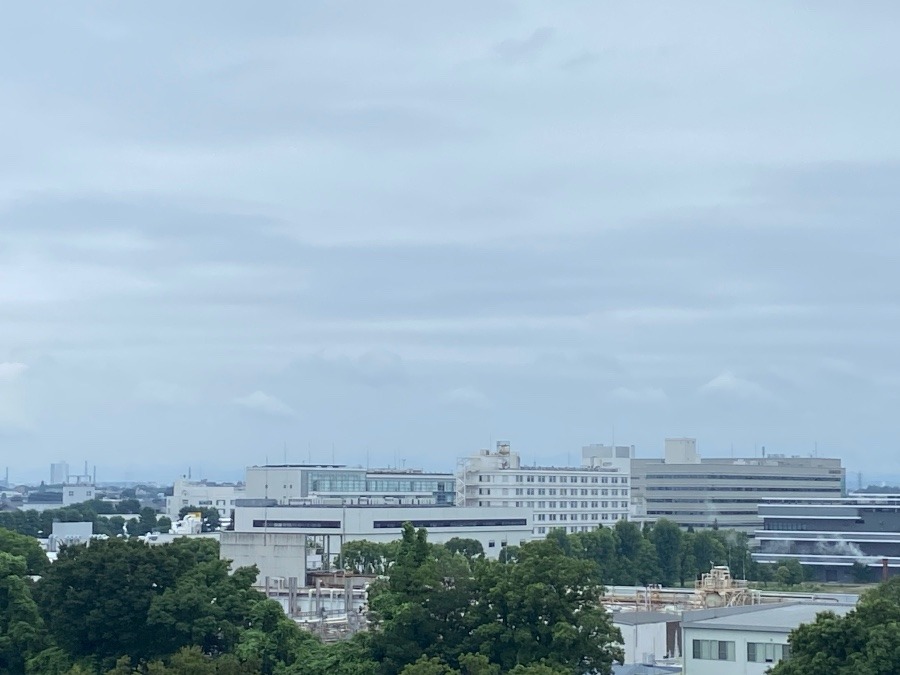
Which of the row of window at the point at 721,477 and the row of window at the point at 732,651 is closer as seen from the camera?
the row of window at the point at 732,651

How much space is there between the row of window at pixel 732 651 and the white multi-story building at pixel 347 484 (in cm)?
9572

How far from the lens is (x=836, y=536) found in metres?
129

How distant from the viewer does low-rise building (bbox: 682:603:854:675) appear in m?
43.2

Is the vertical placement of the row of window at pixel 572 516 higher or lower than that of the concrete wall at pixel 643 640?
higher

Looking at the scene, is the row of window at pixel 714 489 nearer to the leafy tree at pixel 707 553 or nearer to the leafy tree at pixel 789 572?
the leafy tree at pixel 789 572

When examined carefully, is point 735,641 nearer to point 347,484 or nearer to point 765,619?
point 765,619

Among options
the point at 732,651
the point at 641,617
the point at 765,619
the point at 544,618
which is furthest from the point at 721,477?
the point at 544,618

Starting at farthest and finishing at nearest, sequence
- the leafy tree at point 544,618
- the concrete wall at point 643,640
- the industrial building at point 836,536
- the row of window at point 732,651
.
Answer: the industrial building at point 836,536 < the concrete wall at point 643,640 < the row of window at point 732,651 < the leafy tree at point 544,618

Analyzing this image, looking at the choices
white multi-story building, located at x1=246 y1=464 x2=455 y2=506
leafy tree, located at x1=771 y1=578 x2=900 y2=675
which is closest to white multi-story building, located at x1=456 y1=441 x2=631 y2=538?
white multi-story building, located at x1=246 y1=464 x2=455 y2=506

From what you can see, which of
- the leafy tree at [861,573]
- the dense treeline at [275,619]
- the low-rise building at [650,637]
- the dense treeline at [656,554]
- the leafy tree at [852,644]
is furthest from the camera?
the leafy tree at [861,573]

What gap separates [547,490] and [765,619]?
97.7m

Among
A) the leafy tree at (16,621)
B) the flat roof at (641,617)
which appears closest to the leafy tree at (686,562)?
the flat roof at (641,617)

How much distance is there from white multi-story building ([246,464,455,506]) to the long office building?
2678 cm

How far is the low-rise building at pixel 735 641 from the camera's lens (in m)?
43.2
